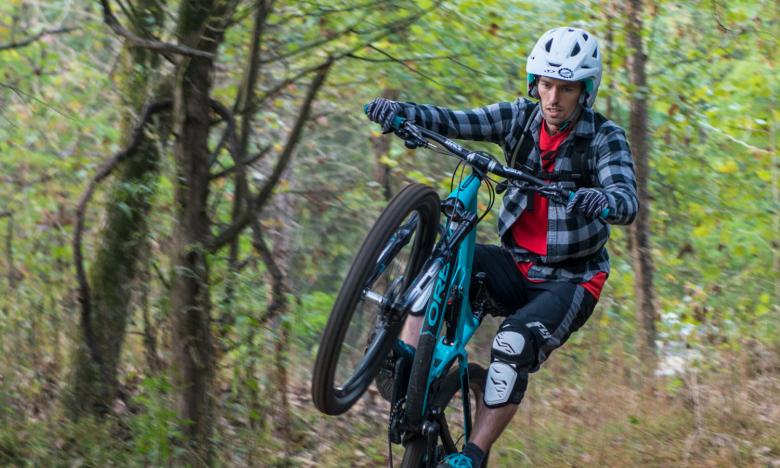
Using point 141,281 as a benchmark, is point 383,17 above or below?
above

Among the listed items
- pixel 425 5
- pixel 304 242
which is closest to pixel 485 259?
pixel 425 5

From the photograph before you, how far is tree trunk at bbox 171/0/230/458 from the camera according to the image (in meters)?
3.78

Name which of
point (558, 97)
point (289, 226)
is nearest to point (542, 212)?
point (558, 97)

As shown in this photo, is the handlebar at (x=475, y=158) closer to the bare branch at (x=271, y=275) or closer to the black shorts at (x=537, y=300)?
the black shorts at (x=537, y=300)

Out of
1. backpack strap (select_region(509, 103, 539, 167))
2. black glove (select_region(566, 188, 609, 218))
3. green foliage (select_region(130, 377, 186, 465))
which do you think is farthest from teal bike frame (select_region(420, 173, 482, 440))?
green foliage (select_region(130, 377, 186, 465))

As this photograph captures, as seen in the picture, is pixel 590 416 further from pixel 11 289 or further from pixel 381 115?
pixel 11 289

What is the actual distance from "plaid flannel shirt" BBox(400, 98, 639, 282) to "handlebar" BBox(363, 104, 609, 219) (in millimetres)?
154

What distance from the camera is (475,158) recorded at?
3572mm

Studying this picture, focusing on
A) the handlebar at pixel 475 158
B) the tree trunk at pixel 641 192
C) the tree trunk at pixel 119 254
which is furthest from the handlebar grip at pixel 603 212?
the tree trunk at pixel 641 192

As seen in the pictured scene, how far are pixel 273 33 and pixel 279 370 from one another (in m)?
3.13

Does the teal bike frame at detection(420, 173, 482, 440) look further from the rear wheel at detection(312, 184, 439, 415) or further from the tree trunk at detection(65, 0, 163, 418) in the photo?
the tree trunk at detection(65, 0, 163, 418)

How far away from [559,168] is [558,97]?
0.31 metres

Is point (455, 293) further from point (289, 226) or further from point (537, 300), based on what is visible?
point (289, 226)

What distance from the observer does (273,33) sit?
636cm
